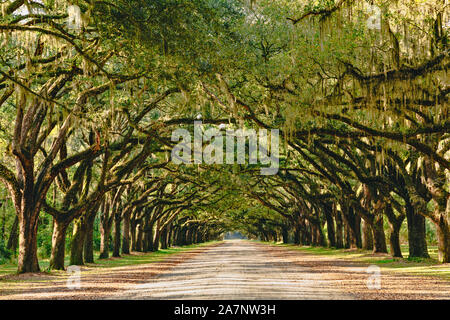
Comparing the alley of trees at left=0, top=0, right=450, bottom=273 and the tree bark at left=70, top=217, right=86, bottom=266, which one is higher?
the alley of trees at left=0, top=0, right=450, bottom=273

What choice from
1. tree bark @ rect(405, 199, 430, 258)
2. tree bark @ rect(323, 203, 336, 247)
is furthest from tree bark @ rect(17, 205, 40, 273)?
tree bark @ rect(323, 203, 336, 247)

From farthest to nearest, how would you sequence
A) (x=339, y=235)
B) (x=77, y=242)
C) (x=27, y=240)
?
(x=339, y=235) < (x=77, y=242) < (x=27, y=240)

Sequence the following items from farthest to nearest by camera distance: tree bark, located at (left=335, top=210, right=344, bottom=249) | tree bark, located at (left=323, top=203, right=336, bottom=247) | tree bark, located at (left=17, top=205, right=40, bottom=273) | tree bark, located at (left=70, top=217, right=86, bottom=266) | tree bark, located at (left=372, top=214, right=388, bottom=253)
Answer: tree bark, located at (left=323, top=203, right=336, bottom=247)
tree bark, located at (left=335, top=210, right=344, bottom=249)
tree bark, located at (left=372, top=214, right=388, bottom=253)
tree bark, located at (left=70, top=217, right=86, bottom=266)
tree bark, located at (left=17, top=205, right=40, bottom=273)

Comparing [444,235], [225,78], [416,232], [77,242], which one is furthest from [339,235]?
[225,78]

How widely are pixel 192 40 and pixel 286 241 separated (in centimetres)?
5505

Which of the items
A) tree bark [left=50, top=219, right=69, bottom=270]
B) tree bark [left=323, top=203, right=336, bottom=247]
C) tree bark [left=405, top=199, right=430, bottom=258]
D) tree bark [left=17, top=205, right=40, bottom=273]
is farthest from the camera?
tree bark [left=323, top=203, right=336, bottom=247]

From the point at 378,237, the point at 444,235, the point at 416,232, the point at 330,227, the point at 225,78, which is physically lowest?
the point at 378,237

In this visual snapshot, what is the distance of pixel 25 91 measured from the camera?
10547 millimetres

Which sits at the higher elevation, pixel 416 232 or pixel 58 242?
pixel 416 232

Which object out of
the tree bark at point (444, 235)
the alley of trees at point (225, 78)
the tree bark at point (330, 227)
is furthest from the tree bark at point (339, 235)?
the tree bark at point (444, 235)

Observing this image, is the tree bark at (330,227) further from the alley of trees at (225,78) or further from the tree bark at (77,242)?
the tree bark at (77,242)

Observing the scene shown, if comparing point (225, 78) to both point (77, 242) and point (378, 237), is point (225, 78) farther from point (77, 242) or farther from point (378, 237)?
point (378, 237)

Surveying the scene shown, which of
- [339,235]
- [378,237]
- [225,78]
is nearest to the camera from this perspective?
[225,78]

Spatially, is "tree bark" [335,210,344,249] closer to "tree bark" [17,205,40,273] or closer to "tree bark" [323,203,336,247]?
"tree bark" [323,203,336,247]
